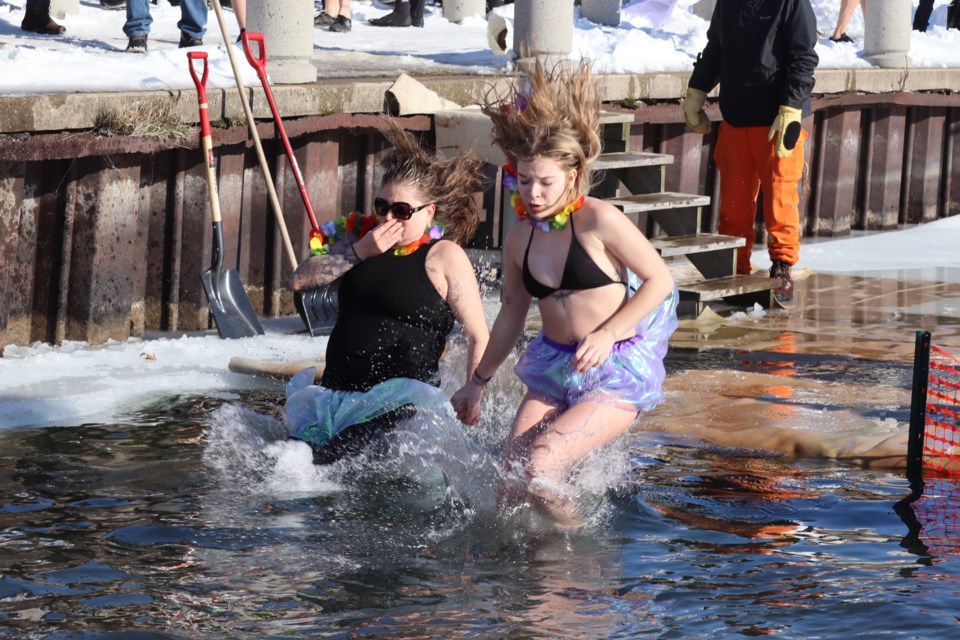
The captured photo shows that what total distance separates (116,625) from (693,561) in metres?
1.97

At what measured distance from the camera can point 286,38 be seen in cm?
1038

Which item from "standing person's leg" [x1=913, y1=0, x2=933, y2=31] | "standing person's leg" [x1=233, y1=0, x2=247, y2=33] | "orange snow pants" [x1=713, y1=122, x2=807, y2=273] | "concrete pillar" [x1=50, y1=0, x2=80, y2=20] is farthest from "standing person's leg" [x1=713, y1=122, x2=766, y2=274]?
"standing person's leg" [x1=913, y1=0, x2=933, y2=31]

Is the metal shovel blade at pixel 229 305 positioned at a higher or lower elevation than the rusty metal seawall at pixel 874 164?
lower

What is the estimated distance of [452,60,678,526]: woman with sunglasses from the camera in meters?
5.37

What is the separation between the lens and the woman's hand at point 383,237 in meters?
5.86

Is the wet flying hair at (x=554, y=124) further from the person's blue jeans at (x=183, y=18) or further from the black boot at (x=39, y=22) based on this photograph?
the black boot at (x=39, y=22)

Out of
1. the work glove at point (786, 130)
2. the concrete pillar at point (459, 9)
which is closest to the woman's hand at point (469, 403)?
the work glove at point (786, 130)

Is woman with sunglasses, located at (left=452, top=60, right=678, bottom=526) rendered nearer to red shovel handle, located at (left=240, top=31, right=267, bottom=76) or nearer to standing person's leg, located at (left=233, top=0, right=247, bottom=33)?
red shovel handle, located at (left=240, top=31, right=267, bottom=76)

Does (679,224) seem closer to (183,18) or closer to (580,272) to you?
(183,18)

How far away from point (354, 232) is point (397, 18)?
1165cm

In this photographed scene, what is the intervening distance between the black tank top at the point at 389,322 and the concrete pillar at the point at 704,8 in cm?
1474

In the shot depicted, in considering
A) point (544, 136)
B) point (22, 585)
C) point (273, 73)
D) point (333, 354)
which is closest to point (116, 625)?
point (22, 585)

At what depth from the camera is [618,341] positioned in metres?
5.50

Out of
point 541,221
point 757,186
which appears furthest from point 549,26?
point 541,221
